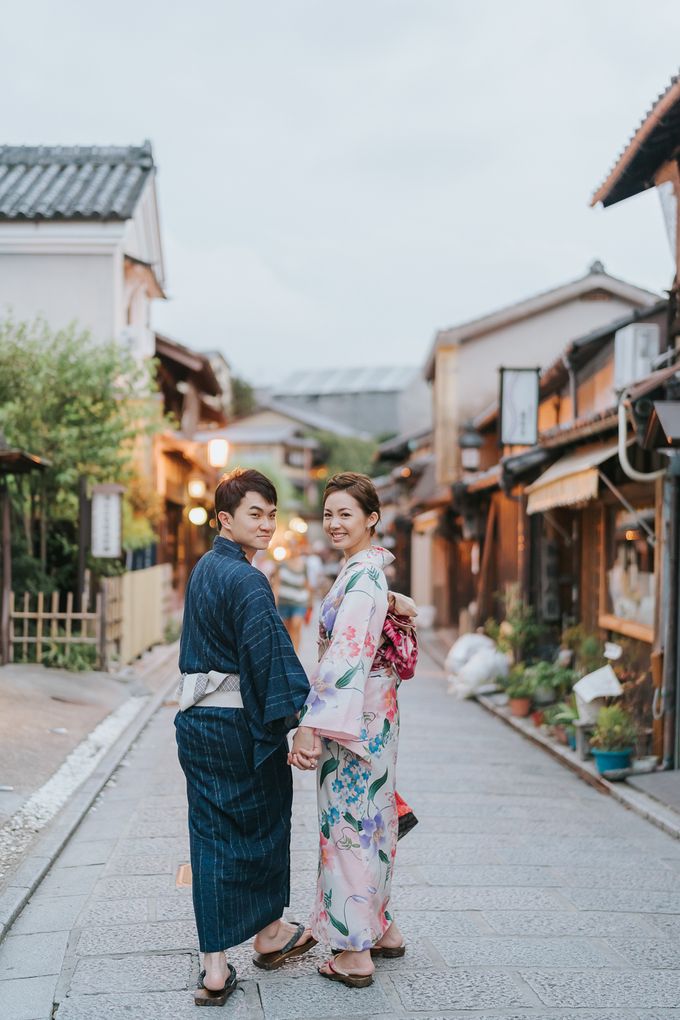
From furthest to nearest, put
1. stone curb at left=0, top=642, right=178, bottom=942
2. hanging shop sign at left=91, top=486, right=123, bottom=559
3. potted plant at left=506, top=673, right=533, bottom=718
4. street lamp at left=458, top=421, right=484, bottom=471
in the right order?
1. street lamp at left=458, top=421, right=484, bottom=471
2. hanging shop sign at left=91, top=486, right=123, bottom=559
3. potted plant at left=506, top=673, right=533, bottom=718
4. stone curb at left=0, top=642, right=178, bottom=942

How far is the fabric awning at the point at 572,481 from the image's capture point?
36.3ft

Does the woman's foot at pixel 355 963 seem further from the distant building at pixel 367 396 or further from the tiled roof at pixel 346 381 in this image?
the tiled roof at pixel 346 381

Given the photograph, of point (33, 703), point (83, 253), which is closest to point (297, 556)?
point (33, 703)

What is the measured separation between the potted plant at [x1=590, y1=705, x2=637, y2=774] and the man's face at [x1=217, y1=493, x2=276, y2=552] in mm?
5988

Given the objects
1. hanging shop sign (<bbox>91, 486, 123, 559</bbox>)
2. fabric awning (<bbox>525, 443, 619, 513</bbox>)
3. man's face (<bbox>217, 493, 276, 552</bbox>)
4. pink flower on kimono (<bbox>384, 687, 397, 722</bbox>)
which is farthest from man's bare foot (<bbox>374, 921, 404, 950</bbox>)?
hanging shop sign (<bbox>91, 486, 123, 559</bbox>)

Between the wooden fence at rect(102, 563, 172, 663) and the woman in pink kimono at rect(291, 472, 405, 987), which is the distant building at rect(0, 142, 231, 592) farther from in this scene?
the woman in pink kimono at rect(291, 472, 405, 987)

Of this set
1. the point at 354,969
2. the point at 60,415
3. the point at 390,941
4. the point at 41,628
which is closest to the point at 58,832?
the point at 390,941

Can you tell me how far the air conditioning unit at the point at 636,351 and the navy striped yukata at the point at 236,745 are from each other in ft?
26.5

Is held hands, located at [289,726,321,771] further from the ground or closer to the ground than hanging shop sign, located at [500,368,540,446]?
closer to the ground

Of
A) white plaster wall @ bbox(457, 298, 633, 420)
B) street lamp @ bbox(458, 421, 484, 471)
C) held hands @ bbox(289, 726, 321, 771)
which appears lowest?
held hands @ bbox(289, 726, 321, 771)

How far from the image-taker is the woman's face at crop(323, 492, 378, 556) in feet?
15.8

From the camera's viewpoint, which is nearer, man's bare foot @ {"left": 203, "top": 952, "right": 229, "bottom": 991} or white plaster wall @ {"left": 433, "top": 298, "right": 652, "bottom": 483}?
man's bare foot @ {"left": 203, "top": 952, "right": 229, "bottom": 991}

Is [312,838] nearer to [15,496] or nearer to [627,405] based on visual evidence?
[627,405]

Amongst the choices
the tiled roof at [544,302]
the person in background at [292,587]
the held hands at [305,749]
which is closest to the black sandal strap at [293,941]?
the held hands at [305,749]
